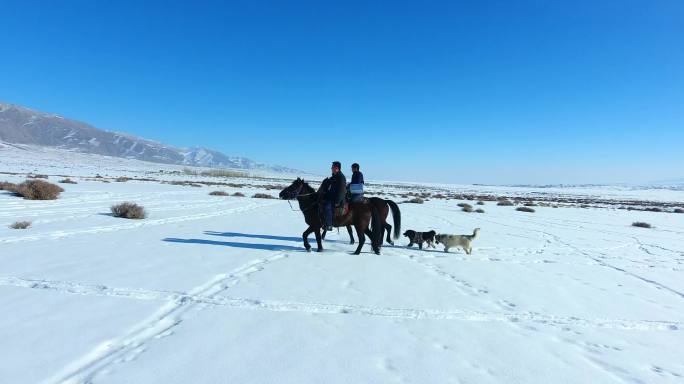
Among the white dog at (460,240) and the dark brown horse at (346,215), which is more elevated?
the dark brown horse at (346,215)

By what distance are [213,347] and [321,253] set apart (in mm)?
5714

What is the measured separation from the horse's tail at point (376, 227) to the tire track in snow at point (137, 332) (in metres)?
4.09

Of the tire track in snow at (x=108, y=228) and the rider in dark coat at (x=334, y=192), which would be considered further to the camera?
the rider in dark coat at (x=334, y=192)

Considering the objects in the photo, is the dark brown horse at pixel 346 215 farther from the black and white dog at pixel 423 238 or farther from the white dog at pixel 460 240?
the white dog at pixel 460 240

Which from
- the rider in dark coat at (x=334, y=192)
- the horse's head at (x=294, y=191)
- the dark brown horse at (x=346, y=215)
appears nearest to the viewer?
the rider in dark coat at (x=334, y=192)

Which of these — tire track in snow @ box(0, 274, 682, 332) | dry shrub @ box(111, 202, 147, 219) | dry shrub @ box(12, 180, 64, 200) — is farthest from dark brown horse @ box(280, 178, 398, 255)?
dry shrub @ box(12, 180, 64, 200)

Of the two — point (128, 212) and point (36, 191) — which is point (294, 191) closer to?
point (128, 212)

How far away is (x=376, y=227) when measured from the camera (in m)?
9.71

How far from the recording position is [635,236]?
15.3 m

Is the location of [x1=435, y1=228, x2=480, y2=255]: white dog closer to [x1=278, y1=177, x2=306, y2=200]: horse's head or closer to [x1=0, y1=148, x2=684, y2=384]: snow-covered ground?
[x1=0, y1=148, x2=684, y2=384]: snow-covered ground

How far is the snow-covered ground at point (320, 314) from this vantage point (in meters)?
3.33

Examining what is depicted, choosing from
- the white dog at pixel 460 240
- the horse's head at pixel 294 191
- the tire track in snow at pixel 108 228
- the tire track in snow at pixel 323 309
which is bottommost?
the tire track in snow at pixel 108 228

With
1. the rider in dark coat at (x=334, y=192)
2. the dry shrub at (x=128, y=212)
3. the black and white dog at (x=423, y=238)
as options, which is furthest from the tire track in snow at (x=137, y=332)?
the dry shrub at (x=128, y=212)

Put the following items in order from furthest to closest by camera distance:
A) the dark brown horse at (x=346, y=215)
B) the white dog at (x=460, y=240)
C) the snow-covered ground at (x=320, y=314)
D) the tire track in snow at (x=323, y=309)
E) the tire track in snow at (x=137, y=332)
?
the white dog at (x=460, y=240)
the dark brown horse at (x=346, y=215)
the tire track in snow at (x=323, y=309)
the snow-covered ground at (x=320, y=314)
the tire track in snow at (x=137, y=332)
